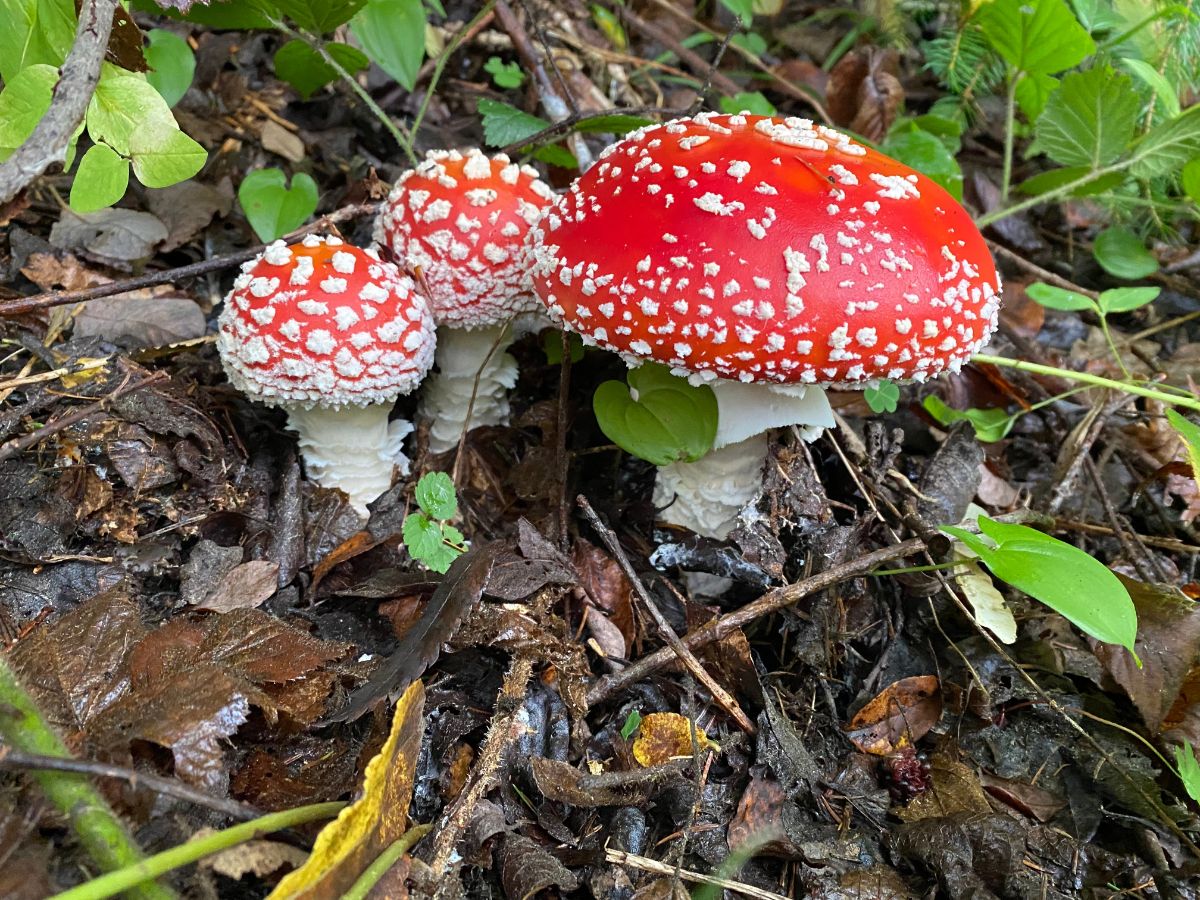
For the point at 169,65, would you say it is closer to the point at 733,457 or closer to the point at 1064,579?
the point at 733,457

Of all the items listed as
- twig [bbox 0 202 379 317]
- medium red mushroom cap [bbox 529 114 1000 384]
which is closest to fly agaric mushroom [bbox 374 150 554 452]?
twig [bbox 0 202 379 317]

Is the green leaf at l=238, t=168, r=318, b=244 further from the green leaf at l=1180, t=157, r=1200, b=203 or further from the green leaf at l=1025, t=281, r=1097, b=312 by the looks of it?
the green leaf at l=1180, t=157, r=1200, b=203

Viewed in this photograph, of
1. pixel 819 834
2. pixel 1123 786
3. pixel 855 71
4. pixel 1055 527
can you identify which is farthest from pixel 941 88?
pixel 819 834

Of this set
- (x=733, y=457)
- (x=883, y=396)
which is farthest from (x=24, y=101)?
(x=883, y=396)

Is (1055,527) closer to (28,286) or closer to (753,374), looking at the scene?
(753,374)

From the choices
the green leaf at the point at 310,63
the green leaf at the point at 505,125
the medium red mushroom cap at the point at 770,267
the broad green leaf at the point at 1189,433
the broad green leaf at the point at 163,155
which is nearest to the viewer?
the medium red mushroom cap at the point at 770,267

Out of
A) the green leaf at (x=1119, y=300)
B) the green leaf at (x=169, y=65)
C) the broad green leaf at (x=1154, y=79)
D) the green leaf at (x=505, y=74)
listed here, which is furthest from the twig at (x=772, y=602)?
the green leaf at (x=505, y=74)

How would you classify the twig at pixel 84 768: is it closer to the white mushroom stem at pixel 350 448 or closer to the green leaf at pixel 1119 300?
the white mushroom stem at pixel 350 448
